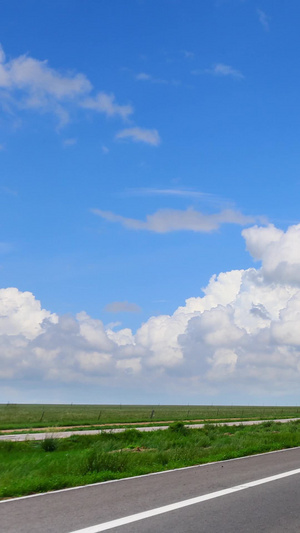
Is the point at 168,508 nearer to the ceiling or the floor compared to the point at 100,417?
nearer to the ceiling

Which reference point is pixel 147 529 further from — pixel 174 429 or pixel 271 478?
pixel 174 429

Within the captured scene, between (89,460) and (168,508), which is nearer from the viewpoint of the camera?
(168,508)

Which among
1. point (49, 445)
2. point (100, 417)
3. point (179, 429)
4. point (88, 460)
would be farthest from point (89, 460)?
point (100, 417)

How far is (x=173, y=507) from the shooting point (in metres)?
8.77

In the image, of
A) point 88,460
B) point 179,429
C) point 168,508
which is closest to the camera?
point 168,508

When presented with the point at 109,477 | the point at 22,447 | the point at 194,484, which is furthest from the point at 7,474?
the point at 22,447

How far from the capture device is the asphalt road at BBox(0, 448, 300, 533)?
24.3 ft

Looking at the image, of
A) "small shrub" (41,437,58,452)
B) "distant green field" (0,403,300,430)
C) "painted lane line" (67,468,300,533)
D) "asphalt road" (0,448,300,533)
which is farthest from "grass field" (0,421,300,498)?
"distant green field" (0,403,300,430)

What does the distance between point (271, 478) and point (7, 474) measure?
6.72 m

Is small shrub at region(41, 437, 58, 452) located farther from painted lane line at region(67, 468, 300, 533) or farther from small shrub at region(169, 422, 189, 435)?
painted lane line at region(67, 468, 300, 533)

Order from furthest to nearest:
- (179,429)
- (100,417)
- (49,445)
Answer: (100,417) < (179,429) < (49,445)

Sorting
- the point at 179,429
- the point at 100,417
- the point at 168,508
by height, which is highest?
the point at 179,429

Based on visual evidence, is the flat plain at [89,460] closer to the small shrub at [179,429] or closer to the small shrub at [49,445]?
the small shrub at [49,445]

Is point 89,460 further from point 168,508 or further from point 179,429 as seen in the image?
point 179,429
